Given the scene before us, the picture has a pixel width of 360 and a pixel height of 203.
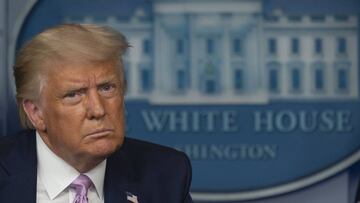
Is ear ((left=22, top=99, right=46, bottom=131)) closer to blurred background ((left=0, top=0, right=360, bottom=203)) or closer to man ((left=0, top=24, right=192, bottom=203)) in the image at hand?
man ((left=0, top=24, right=192, bottom=203))

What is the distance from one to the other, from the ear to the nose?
14 centimetres

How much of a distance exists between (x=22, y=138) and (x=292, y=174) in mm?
877

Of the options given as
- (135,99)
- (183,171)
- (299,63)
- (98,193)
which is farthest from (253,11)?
(98,193)

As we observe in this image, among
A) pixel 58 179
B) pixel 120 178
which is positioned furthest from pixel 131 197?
pixel 58 179

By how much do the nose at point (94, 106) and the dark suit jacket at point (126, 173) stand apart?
0.69 ft

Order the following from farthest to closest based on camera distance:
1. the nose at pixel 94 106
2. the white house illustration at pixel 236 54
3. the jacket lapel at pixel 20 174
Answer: the white house illustration at pixel 236 54 < the jacket lapel at pixel 20 174 < the nose at pixel 94 106

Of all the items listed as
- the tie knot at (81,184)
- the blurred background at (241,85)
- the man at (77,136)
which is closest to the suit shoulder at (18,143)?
the man at (77,136)

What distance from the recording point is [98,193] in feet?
5.74

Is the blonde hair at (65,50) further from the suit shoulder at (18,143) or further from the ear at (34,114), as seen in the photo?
the suit shoulder at (18,143)

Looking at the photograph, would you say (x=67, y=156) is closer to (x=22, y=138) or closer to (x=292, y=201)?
(x=22, y=138)

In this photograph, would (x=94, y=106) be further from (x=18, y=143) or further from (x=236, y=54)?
(x=236, y=54)

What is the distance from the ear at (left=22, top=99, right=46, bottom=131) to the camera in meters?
1.71

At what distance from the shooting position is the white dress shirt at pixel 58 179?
172 cm

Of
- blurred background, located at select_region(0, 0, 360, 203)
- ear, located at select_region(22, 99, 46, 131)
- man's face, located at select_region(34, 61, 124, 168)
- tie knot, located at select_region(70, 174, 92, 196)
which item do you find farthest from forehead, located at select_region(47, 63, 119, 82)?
blurred background, located at select_region(0, 0, 360, 203)
